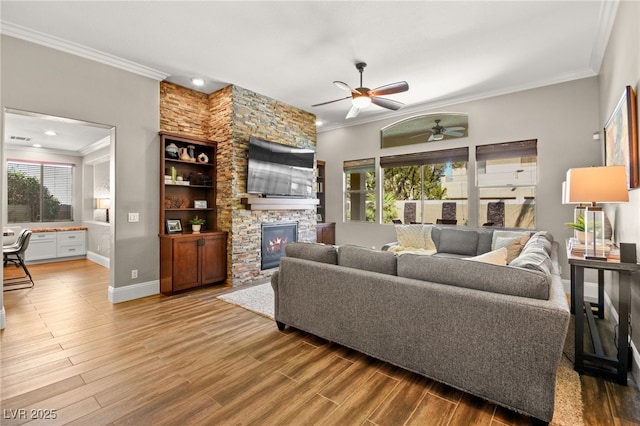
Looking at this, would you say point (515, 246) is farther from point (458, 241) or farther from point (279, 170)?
point (279, 170)

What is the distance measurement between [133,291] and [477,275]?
13.7 feet

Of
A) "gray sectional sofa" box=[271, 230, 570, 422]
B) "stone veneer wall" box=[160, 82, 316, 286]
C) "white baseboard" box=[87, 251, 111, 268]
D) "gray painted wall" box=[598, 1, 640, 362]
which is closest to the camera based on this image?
"gray sectional sofa" box=[271, 230, 570, 422]

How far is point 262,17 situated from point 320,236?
461cm

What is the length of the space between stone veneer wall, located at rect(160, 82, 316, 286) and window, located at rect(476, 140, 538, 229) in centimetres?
368

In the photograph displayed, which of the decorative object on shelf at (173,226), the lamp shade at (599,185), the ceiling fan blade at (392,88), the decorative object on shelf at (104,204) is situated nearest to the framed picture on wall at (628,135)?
the lamp shade at (599,185)

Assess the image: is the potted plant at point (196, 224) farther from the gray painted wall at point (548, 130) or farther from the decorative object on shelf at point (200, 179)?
the gray painted wall at point (548, 130)

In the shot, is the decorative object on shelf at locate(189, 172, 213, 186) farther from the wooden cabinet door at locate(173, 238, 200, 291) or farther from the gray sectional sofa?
the gray sectional sofa

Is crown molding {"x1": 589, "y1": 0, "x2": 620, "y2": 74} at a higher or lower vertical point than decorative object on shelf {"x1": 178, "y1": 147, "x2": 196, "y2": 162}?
higher

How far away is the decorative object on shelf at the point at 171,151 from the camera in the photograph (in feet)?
14.5

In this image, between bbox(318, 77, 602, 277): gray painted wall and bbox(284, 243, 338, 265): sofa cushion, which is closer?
bbox(284, 243, 338, 265): sofa cushion

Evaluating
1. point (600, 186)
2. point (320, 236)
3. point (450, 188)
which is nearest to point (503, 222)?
point (450, 188)

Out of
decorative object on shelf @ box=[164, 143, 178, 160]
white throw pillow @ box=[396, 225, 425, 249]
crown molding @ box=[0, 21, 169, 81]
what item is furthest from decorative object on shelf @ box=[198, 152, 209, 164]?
white throw pillow @ box=[396, 225, 425, 249]

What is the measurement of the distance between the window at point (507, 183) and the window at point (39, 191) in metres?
9.36

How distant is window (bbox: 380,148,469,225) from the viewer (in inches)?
211
